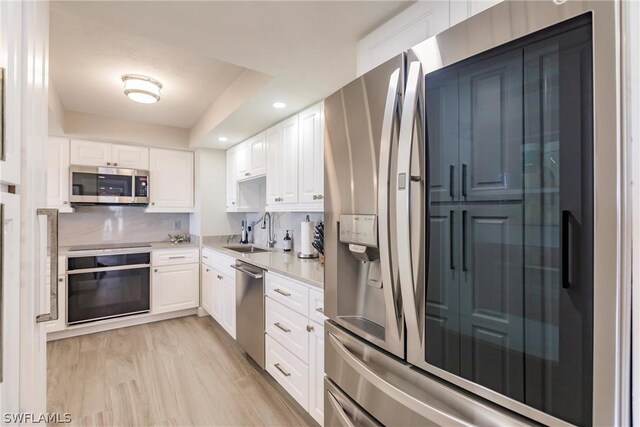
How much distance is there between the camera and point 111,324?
335 centimetres

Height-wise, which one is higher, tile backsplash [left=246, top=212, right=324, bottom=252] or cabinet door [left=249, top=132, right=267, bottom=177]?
cabinet door [left=249, top=132, right=267, bottom=177]

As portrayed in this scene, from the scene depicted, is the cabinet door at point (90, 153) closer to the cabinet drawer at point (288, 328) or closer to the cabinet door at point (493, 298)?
the cabinet drawer at point (288, 328)

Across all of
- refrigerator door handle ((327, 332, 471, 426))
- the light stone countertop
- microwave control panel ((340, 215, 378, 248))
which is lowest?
refrigerator door handle ((327, 332, 471, 426))

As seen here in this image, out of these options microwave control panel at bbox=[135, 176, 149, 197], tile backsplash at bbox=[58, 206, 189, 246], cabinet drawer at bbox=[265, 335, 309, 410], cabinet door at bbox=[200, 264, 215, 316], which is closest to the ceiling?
microwave control panel at bbox=[135, 176, 149, 197]

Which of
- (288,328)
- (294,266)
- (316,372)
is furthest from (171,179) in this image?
(316,372)

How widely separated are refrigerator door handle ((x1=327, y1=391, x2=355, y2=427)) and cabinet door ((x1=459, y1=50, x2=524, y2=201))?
0.99 m

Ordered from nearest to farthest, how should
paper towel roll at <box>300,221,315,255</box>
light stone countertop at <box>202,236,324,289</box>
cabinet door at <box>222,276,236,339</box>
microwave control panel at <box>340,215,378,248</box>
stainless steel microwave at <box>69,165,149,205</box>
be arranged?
1. microwave control panel at <box>340,215,378,248</box>
2. light stone countertop at <box>202,236,324,289</box>
3. paper towel roll at <box>300,221,315,255</box>
4. cabinet door at <box>222,276,236,339</box>
5. stainless steel microwave at <box>69,165,149,205</box>

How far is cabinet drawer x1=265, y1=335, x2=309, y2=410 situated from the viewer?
1837mm

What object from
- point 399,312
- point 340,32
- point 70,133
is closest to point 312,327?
point 399,312

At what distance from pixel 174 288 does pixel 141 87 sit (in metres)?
2.34

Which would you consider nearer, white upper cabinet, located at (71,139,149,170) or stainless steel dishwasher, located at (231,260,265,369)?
stainless steel dishwasher, located at (231,260,265,369)

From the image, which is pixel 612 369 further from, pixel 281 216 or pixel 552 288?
pixel 281 216

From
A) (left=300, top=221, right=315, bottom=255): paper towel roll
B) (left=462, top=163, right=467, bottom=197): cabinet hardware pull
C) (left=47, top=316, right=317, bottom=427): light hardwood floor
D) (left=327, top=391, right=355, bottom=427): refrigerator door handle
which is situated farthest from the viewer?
(left=300, top=221, right=315, bottom=255): paper towel roll

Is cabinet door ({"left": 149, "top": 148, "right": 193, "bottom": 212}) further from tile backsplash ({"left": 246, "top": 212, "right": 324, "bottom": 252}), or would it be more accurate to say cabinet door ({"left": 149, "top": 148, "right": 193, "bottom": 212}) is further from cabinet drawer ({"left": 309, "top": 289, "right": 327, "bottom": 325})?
cabinet drawer ({"left": 309, "top": 289, "right": 327, "bottom": 325})
